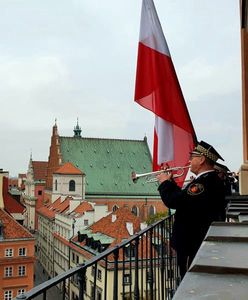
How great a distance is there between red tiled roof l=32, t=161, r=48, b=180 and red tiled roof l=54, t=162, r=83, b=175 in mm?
14961

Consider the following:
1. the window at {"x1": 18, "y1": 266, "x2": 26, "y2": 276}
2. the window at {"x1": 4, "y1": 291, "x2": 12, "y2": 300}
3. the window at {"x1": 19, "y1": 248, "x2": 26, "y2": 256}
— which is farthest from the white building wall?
the window at {"x1": 4, "y1": 291, "x2": 12, "y2": 300}

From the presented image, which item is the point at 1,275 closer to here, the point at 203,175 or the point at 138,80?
the point at 138,80

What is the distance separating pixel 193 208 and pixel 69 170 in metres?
50.1

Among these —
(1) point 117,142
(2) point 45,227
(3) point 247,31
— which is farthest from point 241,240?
(1) point 117,142

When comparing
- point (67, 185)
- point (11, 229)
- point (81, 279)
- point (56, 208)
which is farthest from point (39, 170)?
point (81, 279)

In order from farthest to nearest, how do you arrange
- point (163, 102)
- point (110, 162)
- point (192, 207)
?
point (110, 162)
point (163, 102)
point (192, 207)

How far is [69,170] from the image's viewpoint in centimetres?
5262

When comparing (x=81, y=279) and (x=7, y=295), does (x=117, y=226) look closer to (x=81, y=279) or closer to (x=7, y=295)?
(x=7, y=295)

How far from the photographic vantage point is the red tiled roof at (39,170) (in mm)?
67750

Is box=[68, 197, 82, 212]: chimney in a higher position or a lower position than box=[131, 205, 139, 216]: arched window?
higher

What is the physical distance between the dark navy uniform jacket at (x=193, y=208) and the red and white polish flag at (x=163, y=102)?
7.30 ft

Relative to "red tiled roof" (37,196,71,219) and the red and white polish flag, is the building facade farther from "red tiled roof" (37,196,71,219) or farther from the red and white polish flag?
the red and white polish flag

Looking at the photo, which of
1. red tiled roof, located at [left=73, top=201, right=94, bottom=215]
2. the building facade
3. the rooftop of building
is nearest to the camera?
red tiled roof, located at [left=73, top=201, right=94, bottom=215]

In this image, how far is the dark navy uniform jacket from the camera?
3.10 meters
